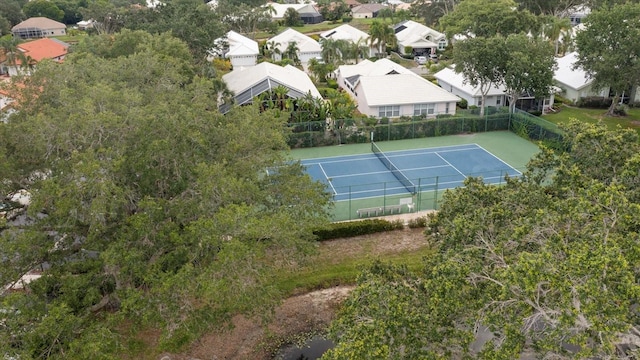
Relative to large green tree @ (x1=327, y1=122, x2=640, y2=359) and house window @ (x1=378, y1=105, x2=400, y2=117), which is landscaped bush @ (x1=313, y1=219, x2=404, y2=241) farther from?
house window @ (x1=378, y1=105, x2=400, y2=117)

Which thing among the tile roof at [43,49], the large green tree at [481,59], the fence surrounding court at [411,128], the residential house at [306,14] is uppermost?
the residential house at [306,14]

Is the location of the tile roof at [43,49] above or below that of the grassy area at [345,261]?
above

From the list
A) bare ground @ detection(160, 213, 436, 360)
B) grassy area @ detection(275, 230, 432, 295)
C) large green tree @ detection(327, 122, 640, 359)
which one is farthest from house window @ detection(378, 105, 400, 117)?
large green tree @ detection(327, 122, 640, 359)

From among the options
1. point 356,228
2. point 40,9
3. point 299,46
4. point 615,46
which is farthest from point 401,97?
point 40,9

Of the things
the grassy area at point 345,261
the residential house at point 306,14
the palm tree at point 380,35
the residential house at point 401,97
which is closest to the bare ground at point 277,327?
the grassy area at point 345,261

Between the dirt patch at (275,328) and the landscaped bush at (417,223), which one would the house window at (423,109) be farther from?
the dirt patch at (275,328)

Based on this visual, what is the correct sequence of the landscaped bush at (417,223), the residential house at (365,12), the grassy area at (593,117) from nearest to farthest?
the landscaped bush at (417,223), the grassy area at (593,117), the residential house at (365,12)
